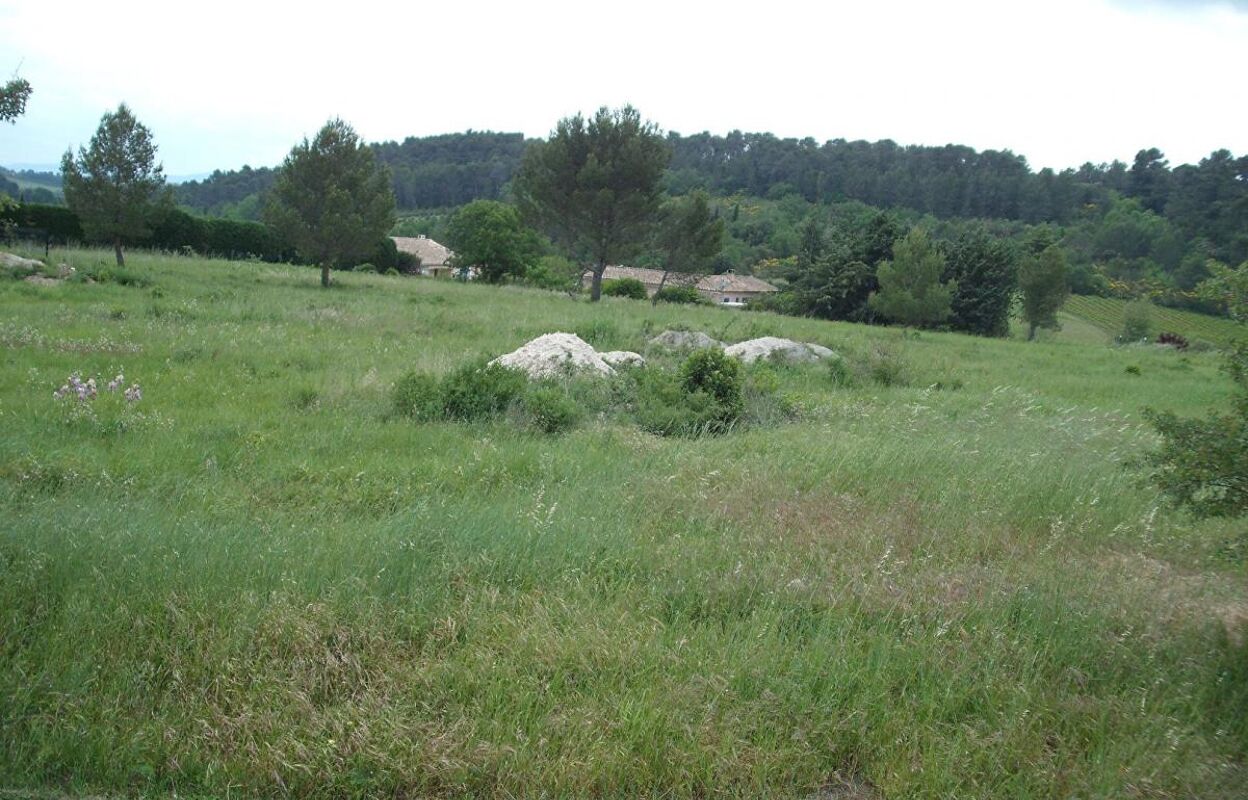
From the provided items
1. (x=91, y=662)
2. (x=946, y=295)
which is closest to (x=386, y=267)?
(x=946, y=295)

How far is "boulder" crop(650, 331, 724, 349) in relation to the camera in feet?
53.6

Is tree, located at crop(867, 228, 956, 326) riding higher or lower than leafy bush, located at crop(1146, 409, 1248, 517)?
higher

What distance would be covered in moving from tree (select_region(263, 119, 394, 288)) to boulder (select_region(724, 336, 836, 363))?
15520 millimetres

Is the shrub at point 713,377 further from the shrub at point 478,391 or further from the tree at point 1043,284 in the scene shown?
the tree at point 1043,284

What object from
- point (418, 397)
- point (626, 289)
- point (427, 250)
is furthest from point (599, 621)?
point (427, 250)

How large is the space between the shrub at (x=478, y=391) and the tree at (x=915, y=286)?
30.8m

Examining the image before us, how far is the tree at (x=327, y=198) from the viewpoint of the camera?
26.2 meters

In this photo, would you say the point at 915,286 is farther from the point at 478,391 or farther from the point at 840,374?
the point at 478,391

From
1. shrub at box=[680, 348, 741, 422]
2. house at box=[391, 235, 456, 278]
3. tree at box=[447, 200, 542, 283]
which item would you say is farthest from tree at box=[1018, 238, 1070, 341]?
house at box=[391, 235, 456, 278]

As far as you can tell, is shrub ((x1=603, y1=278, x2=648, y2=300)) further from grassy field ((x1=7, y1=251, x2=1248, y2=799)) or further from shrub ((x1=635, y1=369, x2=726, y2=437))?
grassy field ((x1=7, y1=251, x2=1248, y2=799))

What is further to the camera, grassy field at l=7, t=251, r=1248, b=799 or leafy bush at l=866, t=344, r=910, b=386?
leafy bush at l=866, t=344, r=910, b=386

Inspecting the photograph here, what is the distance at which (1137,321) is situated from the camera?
44938 millimetres


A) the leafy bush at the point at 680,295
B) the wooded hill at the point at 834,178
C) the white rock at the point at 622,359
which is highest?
the wooded hill at the point at 834,178

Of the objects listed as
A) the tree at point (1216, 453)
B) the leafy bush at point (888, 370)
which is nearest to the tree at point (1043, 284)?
the leafy bush at point (888, 370)
